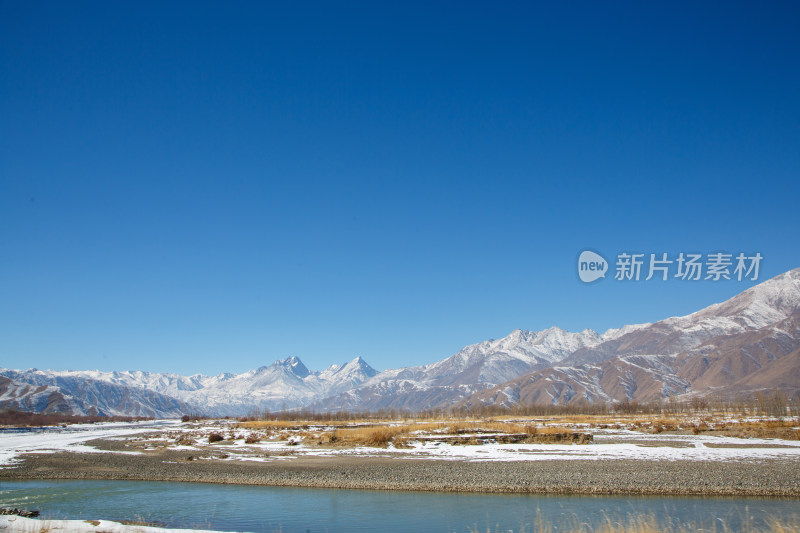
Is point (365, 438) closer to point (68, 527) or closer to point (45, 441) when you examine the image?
point (68, 527)

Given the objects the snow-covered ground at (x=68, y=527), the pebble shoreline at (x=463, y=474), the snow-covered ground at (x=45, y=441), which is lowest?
the snow-covered ground at (x=45, y=441)

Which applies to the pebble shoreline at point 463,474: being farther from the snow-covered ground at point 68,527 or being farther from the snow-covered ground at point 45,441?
the snow-covered ground at point 68,527

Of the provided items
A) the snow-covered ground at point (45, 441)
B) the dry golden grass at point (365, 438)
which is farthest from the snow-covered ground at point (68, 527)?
the dry golden grass at point (365, 438)

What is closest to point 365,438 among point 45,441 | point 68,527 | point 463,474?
point 463,474

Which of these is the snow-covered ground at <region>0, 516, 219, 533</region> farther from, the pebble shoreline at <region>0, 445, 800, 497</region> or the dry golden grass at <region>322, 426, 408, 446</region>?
the dry golden grass at <region>322, 426, 408, 446</region>

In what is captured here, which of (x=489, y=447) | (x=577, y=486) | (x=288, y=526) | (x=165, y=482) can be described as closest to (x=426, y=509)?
(x=288, y=526)

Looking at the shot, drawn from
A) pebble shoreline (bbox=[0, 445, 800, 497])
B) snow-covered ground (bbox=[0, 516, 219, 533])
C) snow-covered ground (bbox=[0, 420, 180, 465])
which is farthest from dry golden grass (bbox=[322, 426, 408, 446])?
snow-covered ground (bbox=[0, 516, 219, 533])

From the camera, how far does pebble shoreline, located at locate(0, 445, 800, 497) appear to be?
27.4 m

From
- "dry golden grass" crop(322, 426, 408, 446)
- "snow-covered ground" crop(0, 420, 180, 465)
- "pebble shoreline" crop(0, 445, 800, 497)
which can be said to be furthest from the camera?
"dry golden grass" crop(322, 426, 408, 446)

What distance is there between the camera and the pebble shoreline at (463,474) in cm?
2741

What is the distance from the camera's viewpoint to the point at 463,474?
33250 millimetres

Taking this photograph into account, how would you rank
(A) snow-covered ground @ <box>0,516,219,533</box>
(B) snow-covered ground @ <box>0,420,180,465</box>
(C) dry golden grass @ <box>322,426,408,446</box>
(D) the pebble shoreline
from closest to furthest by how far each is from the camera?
(A) snow-covered ground @ <box>0,516,219,533</box> < (D) the pebble shoreline < (B) snow-covered ground @ <box>0,420,180,465</box> < (C) dry golden grass @ <box>322,426,408,446</box>

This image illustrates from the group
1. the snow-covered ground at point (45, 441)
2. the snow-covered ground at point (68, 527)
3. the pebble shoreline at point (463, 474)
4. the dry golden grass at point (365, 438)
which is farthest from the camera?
the dry golden grass at point (365, 438)

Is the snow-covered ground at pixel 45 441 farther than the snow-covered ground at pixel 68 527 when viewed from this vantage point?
Yes
